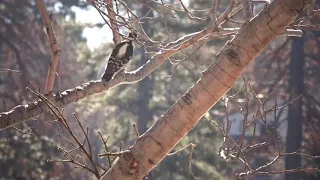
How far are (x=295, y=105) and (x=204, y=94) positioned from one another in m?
12.0

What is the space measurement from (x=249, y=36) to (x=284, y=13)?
0.19 meters

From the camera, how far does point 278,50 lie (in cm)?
1463

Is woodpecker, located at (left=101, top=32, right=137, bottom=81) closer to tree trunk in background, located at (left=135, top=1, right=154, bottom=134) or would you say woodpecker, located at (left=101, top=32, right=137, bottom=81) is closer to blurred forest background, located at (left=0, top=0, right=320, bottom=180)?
blurred forest background, located at (left=0, top=0, right=320, bottom=180)

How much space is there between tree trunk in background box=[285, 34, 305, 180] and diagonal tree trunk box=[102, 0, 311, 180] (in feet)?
37.9

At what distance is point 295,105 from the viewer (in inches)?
537

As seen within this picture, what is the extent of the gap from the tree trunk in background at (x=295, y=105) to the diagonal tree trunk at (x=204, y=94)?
11.6 metres

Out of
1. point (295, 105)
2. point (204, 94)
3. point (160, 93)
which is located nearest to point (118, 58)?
point (204, 94)

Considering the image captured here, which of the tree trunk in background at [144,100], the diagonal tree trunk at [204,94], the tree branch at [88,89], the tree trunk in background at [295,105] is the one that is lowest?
the diagonal tree trunk at [204,94]

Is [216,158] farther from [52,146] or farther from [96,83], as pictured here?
[96,83]

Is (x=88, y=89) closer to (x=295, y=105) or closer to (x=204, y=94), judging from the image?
(x=204, y=94)

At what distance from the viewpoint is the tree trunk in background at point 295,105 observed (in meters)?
13.4

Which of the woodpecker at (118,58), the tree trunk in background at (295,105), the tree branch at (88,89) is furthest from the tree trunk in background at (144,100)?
the tree branch at (88,89)

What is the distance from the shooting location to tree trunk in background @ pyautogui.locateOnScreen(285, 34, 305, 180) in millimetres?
13383

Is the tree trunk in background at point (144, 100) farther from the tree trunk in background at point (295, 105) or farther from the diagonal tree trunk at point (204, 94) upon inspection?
the diagonal tree trunk at point (204, 94)
